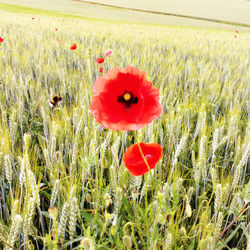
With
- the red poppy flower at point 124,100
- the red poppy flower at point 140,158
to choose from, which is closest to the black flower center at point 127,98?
the red poppy flower at point 124,100

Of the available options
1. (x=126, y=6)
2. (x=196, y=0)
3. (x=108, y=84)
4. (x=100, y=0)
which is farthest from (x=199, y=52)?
(x=196, y=0)

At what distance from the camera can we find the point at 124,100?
22.2 inches

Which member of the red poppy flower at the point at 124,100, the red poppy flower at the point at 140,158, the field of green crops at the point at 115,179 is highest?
the red poppy flower at the point at 124,100

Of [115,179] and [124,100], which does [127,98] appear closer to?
[124,100]

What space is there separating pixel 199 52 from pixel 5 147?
2.49 meters

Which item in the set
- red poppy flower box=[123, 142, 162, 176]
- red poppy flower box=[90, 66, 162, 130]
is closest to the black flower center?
red poppy flower box=[90, 66, 162, 130]

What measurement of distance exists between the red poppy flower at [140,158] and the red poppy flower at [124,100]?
0.25ft

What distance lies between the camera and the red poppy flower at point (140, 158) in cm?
48

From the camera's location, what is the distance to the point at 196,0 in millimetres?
30219

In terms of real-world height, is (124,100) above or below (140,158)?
above

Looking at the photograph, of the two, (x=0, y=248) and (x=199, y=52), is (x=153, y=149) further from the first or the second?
(x=199, y=52)

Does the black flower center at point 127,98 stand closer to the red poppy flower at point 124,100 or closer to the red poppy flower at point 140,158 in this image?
the red poppy flower at point 124,100

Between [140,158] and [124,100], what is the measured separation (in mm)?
136

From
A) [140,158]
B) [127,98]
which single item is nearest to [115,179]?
[140,158]
